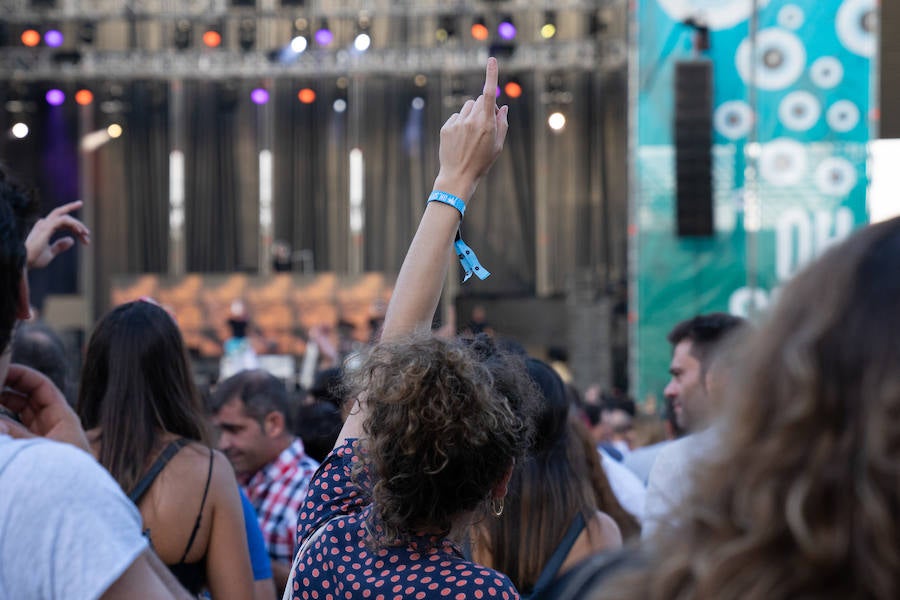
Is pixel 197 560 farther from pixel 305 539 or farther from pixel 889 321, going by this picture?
pixel 889 321

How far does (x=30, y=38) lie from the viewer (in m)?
17.6

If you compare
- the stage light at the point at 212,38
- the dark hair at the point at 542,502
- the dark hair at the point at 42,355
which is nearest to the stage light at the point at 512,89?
the stage light at the point at 212,38

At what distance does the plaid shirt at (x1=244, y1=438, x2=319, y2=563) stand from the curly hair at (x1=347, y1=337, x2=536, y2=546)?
5.95 ft

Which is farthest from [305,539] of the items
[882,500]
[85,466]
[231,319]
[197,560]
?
[231,319]

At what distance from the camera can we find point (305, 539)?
5.74 feet

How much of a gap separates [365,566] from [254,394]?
1895 mm

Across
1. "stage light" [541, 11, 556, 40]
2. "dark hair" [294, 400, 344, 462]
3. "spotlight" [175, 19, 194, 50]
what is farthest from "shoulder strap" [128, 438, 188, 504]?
"spotlight" [175, 19, 194, 50]

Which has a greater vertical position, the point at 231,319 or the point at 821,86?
the point at 821,86

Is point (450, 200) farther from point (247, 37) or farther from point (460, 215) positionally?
point (247, 37)

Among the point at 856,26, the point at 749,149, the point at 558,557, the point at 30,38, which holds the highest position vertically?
the point at 30,38

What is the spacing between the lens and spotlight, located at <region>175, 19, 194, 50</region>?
1788 cm

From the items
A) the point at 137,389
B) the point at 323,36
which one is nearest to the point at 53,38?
the point at 323,36

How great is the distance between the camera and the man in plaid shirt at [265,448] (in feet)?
11.3

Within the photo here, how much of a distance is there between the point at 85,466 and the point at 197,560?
4.23 ft
